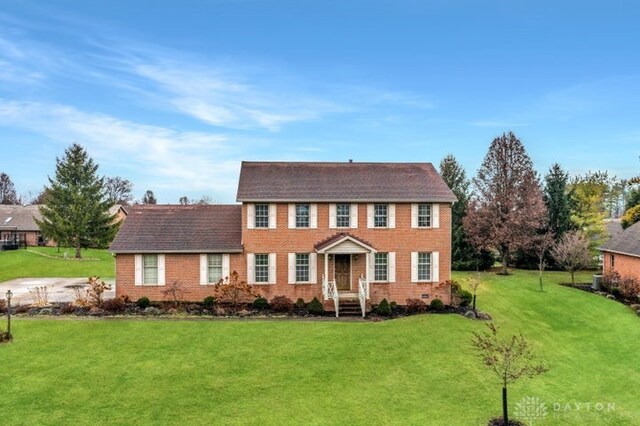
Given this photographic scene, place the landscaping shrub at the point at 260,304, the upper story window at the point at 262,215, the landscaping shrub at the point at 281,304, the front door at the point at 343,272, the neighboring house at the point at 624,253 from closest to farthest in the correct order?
the landscaping shrub at the point at 281,304 < the landscaping shrub at the point at 260,304 < the upper story window at the point at 262,215 < the front door at the point at 343,272 < the neighboring house at the point at 624,253

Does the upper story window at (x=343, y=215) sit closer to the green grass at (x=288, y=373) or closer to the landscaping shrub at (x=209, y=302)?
the green grass at (x=288, y=373)

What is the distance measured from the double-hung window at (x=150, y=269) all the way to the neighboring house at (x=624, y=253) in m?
32.3

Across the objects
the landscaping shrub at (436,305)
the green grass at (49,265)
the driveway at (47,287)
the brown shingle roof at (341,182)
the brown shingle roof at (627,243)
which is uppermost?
the brown shingle roof at (341,182)

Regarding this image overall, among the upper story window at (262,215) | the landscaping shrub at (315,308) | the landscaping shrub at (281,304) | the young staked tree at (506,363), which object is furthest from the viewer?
the upper story window at (262,215)

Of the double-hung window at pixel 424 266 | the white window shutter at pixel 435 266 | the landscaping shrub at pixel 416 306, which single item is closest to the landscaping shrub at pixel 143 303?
the landscaping shrub at pixel 416 306

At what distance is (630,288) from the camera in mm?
28344

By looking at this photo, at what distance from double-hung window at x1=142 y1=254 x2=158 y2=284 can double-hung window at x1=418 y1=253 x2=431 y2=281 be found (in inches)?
587

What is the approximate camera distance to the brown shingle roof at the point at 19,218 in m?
55.0

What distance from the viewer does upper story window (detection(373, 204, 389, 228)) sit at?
23.6 metres

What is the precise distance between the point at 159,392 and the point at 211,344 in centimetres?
383

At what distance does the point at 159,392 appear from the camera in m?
12.7

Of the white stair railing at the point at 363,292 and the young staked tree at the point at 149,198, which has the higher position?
the young staked tree at the point at 149,198

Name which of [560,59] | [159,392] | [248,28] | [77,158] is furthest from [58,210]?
[560,59]

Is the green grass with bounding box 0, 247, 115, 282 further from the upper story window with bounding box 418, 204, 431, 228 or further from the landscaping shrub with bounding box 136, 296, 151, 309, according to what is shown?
the upper story window with bounding box 418, 204, 431, 228
